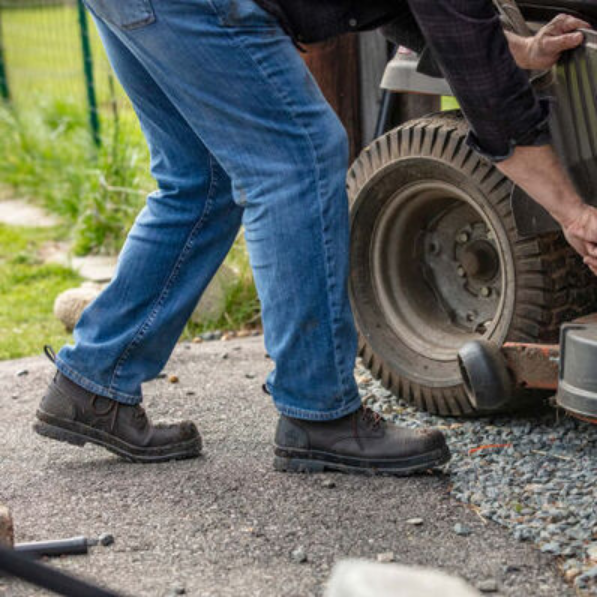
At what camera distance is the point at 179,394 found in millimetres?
4074

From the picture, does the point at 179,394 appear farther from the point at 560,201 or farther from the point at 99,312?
the point at 560,201

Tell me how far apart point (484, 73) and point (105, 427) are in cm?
146

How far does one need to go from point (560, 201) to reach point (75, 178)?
5337 millimetres

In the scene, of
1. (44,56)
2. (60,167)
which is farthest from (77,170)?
(44,56)

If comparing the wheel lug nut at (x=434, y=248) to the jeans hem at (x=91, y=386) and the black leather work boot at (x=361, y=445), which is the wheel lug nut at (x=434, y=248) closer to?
the black leather work boot at (x=361, y=445)

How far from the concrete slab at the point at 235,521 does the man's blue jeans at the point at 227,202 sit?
0.24 metres

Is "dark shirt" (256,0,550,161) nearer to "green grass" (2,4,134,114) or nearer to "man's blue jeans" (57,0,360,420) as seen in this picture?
"man's blue jeans" (57,0,360,420)

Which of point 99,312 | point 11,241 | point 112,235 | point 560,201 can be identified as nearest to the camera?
point 560,201

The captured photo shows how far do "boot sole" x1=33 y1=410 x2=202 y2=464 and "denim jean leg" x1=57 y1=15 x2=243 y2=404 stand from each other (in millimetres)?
124

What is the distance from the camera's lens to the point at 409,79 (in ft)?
11.7

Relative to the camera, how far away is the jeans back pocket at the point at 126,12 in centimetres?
266

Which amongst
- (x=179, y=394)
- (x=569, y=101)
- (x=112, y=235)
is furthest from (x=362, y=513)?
(x=112, y=235)

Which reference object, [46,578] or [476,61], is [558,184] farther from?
[46,578]

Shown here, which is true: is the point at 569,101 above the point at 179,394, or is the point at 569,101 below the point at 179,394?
above
